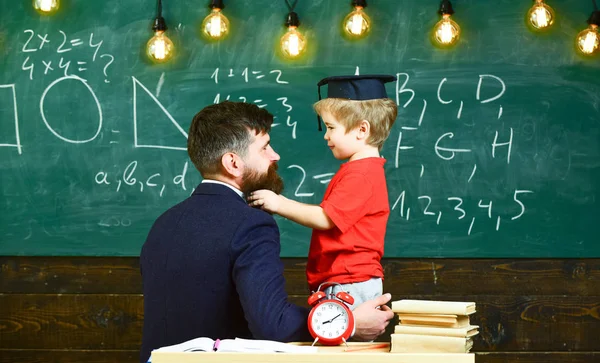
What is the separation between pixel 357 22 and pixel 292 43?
1.08 feet

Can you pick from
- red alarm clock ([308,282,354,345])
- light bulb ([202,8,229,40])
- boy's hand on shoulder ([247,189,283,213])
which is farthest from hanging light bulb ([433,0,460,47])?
red alarm clock ([308,282,354,345])

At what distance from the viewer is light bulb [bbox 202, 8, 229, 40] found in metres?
3.79

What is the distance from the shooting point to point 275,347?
5.39ft

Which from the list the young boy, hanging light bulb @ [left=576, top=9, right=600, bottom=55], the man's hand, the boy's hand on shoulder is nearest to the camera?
the man's hand

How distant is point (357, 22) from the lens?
376 cm

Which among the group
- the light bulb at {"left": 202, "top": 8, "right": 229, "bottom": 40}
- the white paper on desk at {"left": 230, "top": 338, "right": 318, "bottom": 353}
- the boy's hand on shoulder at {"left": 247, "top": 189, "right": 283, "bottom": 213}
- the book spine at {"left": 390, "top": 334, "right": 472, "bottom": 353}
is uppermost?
the light bulb at {"left": 202, "top": 8, "right": 229, "bottom": 40}

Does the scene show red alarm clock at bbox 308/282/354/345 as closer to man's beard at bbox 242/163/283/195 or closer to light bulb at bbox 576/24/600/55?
man's beard at bbox 242/163/283/195

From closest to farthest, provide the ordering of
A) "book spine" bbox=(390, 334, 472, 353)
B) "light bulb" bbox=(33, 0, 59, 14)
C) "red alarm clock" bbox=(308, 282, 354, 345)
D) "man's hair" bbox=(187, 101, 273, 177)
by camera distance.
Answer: "book spine" bbox=(390, 334, 472, 353) < "red alarm clock" bbox=(308, 282, 354, 345) < "man's hair" bbox=(187, 101, 273, 177) < "light bulb" bbox=(33, 0, 59, 14)

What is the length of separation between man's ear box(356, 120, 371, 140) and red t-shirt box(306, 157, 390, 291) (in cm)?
8

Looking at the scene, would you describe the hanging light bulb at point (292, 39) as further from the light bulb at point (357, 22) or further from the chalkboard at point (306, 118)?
the light bulb at point (357, 22)

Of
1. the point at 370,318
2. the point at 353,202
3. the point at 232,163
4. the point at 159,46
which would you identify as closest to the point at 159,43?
the point at 159,46

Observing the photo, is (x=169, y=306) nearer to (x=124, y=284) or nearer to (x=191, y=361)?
(x=191, y=361)

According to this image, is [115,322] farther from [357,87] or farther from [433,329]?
[433,329]

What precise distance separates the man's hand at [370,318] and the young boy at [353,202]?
19.8 inches
